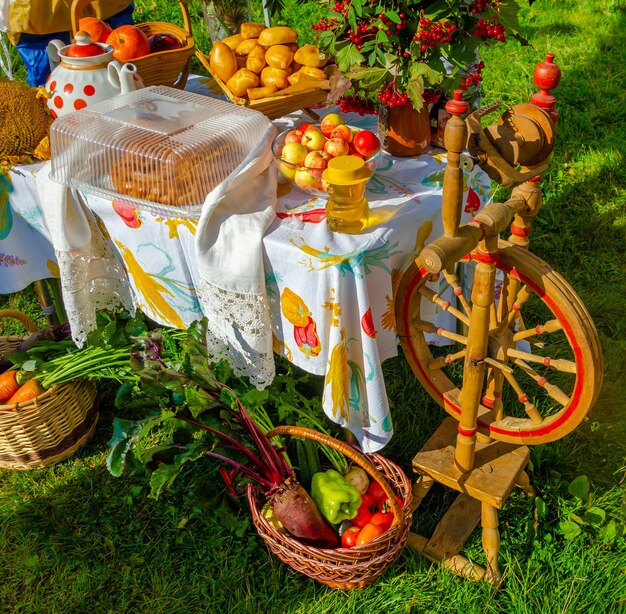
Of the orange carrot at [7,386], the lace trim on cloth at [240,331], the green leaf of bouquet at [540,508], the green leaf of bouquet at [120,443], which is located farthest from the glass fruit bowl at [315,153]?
the orange carrot at [7,386]

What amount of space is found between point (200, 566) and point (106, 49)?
161 centimetres

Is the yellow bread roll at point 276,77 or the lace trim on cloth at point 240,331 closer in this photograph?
the lace trim on cloth at point 240,331

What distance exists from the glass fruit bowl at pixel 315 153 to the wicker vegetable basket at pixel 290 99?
242 millimetres

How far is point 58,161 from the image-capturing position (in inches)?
80.6

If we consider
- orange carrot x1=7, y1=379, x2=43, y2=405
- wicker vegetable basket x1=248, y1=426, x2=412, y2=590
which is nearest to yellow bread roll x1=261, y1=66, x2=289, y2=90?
wicker vegetable basket x1=248, y1=426, x2=412, y2=590

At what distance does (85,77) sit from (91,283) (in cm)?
63

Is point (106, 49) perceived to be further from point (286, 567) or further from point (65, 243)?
point (286, 567)

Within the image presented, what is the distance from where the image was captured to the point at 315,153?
74.0 inches

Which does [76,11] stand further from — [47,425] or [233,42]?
[47,425]

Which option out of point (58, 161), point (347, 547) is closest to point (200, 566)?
point (347, 547)

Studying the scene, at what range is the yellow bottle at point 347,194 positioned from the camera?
5.52 feet

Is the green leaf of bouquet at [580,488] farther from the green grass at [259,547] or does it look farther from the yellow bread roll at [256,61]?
the yellow bread roll at [256,61]

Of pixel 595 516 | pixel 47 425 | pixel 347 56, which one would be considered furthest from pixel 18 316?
pixel 595 516

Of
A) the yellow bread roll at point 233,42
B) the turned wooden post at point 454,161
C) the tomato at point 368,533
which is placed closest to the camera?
the turned wooden post at point 454,161
